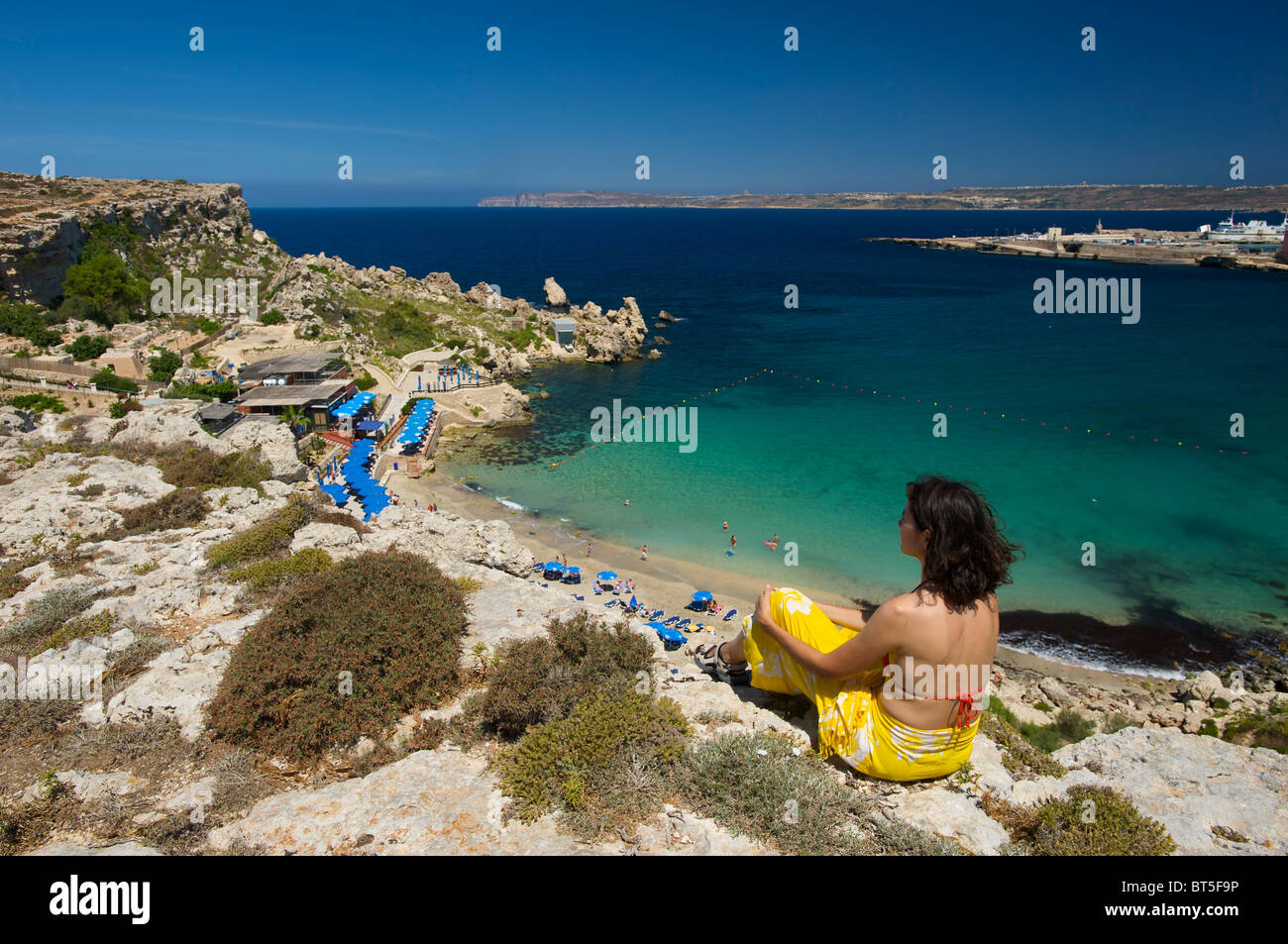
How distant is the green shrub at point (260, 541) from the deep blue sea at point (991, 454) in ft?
47.4

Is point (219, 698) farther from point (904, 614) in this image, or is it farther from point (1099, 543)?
point (1099, 543)

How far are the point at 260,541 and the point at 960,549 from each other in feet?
34.9

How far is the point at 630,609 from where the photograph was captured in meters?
18.8

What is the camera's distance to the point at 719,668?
652 centimetres

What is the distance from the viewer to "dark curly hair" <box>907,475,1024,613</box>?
4164 mm

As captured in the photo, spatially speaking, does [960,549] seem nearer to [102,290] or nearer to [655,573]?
[655,573]

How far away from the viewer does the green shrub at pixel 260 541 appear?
1044cm

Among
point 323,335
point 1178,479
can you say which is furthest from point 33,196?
point 1178,479

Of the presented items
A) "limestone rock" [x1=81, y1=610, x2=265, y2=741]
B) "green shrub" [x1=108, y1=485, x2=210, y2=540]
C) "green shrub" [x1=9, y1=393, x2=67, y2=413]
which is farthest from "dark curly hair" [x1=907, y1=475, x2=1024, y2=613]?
"green shrub" [x1=9, y1=393, x2=67, y2=413]

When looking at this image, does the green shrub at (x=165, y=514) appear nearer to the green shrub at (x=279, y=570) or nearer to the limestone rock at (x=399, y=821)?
the green shrub at (x=279, y=570)

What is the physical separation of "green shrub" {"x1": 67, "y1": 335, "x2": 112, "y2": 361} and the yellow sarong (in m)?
38.1

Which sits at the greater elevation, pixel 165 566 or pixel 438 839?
pixel 165 566

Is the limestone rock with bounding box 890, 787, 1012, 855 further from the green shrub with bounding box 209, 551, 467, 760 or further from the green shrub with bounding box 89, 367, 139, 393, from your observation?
the green shrub with bounding box 89, 367, 139, 393
